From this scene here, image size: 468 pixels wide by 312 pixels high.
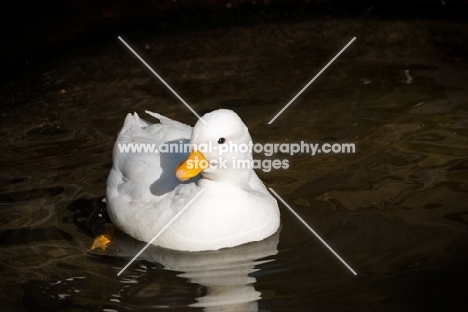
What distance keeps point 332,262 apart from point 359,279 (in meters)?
0.27

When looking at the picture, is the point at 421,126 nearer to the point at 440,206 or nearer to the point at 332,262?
the point at 440,206

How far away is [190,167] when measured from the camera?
A: 5.60 m

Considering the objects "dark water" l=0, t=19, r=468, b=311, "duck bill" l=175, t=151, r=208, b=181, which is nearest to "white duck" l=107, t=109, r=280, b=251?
"duck bill" l=175, t=151, r=208, b=181

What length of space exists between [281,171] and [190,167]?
5.04 feet

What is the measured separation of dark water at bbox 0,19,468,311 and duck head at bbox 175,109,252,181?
57 centimetres

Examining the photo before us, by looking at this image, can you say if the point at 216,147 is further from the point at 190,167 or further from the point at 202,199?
the point at 202,199

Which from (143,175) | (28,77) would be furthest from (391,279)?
(28,77)

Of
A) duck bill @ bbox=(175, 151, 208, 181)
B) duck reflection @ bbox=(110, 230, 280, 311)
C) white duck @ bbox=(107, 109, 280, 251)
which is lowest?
duck reflection @ bbox=(110, 230, 280, 311)

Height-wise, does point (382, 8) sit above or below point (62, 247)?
above

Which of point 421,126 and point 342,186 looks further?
point 421,126

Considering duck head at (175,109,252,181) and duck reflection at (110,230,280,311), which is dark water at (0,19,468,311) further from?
duck head at (175,109,252,181)

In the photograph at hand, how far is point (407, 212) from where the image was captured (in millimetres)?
6234

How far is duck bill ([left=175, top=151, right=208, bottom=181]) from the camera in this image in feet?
18.3

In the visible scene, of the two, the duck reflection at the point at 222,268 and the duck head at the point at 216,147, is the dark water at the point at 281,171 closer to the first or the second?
the duck reflection at the point at 222,268
